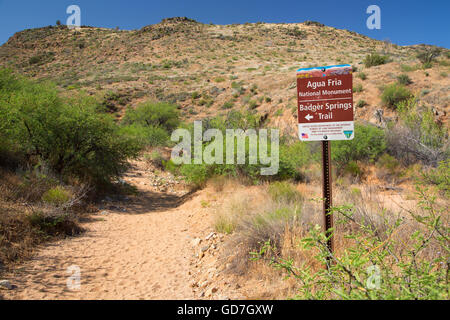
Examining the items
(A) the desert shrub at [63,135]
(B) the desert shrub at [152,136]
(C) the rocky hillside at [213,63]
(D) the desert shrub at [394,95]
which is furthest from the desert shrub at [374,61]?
(A) the desert shrub at [63,135]

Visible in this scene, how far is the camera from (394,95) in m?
15.0

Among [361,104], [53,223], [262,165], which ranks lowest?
[53,223]

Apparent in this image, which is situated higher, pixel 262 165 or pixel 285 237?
pixel 262 165

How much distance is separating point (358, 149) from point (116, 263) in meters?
9.86

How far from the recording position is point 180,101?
2916cm

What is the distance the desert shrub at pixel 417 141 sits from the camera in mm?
9656

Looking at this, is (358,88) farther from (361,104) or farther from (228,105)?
(228,105)

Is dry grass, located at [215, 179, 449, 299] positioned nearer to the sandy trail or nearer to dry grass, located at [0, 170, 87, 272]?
the sandy trail

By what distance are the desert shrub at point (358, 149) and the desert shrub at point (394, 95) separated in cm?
556

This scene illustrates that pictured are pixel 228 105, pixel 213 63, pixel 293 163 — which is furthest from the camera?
pixel 213 63

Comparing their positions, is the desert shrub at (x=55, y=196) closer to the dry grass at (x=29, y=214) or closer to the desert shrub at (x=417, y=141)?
the dry grass at (x=29, y=214)

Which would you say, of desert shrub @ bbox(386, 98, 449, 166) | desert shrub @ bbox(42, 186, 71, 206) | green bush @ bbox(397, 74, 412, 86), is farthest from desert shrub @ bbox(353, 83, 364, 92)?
desert shrub @ bbox(42, 186, 71, 206)

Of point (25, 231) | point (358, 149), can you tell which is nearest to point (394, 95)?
point (358, 149)
